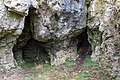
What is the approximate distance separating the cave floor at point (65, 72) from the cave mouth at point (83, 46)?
1.46ft

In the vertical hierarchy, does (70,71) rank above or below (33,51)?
below

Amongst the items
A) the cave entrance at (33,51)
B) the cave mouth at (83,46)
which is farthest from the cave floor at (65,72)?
the cave entrance at (33,51)

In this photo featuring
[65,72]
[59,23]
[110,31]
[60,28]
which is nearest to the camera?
[110,31]

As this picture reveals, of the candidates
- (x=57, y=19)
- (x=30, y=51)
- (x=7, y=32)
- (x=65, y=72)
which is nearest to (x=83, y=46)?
(x=65, y=72)

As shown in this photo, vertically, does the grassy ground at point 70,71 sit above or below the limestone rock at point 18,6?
below

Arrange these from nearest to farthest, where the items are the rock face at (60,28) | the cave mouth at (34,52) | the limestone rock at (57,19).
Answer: the rock face at (60,28) → the limestone rock at (57,19) → the cave mouth at (34,52)

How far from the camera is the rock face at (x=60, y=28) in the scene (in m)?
9.50

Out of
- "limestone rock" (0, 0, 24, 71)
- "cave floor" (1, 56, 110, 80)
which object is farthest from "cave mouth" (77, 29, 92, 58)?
"limestone rock" (0, 0, 24, 71)

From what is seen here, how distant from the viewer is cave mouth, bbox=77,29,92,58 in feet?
43.8

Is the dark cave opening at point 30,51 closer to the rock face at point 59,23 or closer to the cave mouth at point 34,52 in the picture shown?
the cave mouth at point 34,52

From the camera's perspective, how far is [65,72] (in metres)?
12.0

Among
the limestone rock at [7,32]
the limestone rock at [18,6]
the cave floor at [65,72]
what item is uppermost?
the limestone rock at [18,6]

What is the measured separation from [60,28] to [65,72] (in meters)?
2.43

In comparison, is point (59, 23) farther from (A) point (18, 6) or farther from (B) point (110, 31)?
(B) point (110, 31)
